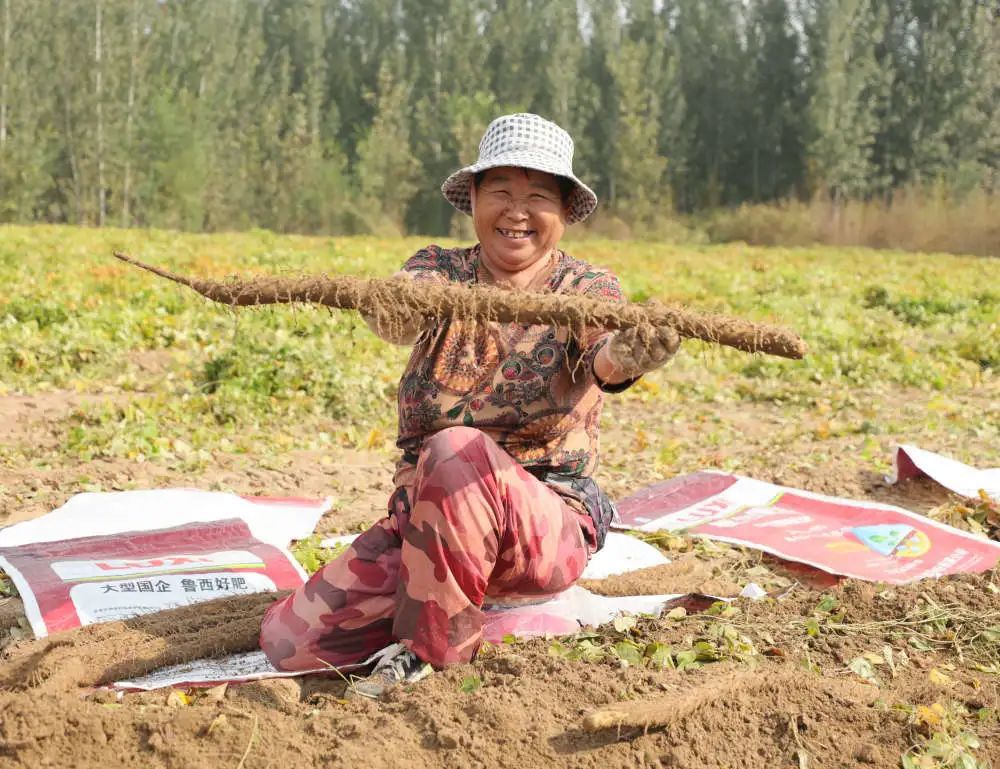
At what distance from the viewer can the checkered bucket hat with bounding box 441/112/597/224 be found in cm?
258

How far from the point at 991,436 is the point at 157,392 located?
15.4 feet

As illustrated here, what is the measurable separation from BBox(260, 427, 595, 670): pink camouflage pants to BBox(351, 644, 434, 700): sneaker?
0.03 metres

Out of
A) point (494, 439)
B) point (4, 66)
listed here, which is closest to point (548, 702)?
point (494, 439)

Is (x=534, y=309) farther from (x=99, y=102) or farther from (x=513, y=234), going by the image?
(x=99, y=102)

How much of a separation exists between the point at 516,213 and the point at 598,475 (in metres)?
2.59

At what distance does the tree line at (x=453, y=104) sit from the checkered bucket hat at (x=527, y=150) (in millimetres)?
32049

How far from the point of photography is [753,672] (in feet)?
7.61

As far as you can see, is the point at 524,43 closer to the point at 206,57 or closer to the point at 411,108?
the point at 411,108

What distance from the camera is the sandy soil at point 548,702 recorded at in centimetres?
205

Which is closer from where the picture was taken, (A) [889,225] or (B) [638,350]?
(B) [638,350]

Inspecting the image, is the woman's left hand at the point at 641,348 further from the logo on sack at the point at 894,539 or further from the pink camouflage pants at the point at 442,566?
the logo on sack at the point at 894,539

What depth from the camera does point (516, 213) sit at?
8.71 ft

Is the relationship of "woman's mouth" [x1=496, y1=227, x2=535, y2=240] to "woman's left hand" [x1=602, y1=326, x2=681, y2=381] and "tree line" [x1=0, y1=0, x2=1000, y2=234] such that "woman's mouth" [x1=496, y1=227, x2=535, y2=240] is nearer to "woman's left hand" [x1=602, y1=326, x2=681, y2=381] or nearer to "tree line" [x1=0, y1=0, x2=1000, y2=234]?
"woman's left hand" [x1=602, y1=326, x2=681, y2=381]

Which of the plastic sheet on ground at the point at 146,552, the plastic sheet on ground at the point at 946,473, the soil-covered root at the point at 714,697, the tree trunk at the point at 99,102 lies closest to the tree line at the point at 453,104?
the tree trunk at the point at 99,102
